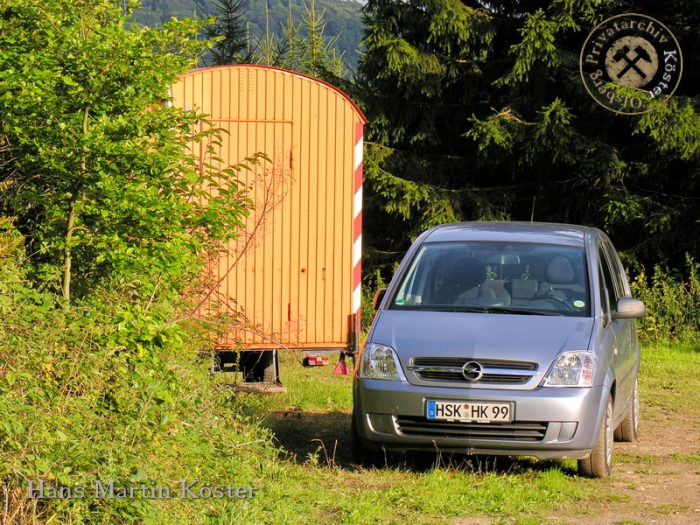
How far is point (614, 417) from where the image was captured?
27.2 feet

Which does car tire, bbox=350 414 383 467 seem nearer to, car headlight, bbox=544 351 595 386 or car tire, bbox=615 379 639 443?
car headlight, bbox=544 351 595 386

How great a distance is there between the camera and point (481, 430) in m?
7.61

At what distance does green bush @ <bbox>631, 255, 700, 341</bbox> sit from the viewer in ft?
55.4

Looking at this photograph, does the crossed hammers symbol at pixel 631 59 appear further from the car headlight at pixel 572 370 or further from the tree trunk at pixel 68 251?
the tree trunk at pixel 68 251

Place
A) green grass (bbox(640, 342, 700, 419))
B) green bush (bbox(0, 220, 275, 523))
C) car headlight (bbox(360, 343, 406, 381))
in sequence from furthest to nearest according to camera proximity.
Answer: green grass (bbox(640, 342, 700, 419)), car headlight (bbox(360, 343, 406, 381)), green bush (bbox(0, 220, 275, 523))

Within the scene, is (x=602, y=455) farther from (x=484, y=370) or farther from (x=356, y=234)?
(x=356, y=234)

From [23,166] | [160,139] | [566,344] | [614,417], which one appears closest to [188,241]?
[160,139]

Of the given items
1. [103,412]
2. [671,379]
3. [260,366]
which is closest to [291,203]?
[260,366]

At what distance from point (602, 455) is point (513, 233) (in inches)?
80.2

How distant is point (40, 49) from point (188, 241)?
1573mm

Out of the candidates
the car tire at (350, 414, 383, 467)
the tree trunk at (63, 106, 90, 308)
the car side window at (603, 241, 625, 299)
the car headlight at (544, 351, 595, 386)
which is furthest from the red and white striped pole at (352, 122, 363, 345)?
the tree trunk at (63, 106, 90, 308)

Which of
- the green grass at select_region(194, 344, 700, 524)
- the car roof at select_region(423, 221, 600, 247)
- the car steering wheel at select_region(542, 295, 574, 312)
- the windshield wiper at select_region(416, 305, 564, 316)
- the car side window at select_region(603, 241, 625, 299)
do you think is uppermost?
the car roof at select_region(423, 221, 600, 247)

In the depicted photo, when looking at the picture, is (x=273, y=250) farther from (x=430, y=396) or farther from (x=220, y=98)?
(x=430, y=396)

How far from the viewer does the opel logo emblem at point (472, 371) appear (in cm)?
763
